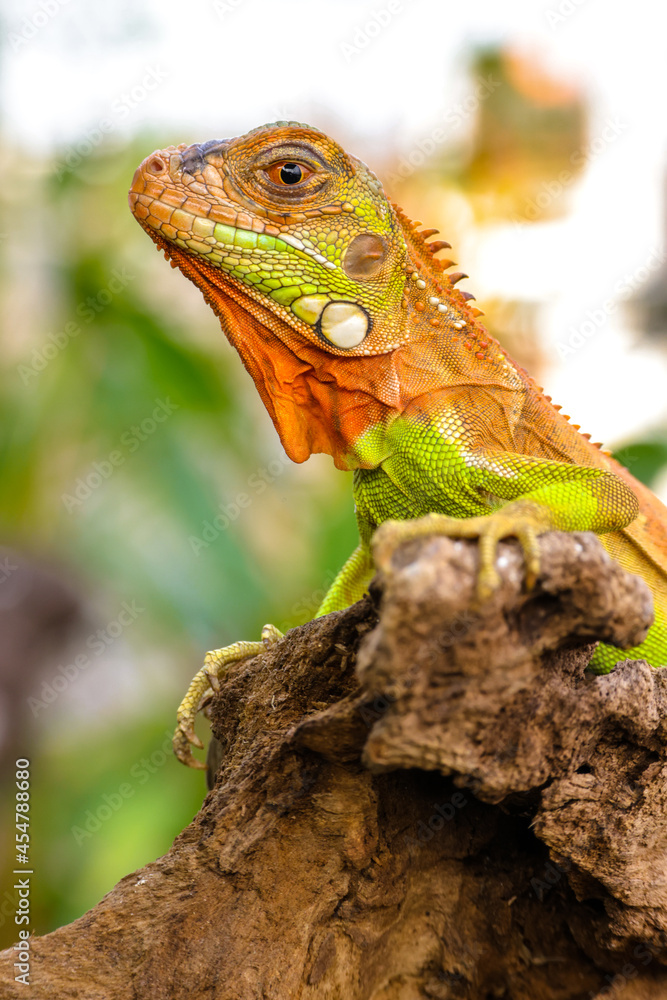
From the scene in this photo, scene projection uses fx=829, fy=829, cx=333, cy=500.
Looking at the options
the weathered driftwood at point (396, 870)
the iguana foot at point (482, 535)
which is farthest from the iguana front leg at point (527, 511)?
the weathered driftwood at point (396, 870)

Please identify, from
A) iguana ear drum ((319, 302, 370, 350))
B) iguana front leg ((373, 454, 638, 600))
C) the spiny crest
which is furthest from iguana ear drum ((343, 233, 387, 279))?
iguana front leg ((373, 454, 638, 600))

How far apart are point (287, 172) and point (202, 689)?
244cm

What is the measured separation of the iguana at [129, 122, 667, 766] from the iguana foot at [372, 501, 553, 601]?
1.16 m

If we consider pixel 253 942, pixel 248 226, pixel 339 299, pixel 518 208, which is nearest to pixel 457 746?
pixel 253 942

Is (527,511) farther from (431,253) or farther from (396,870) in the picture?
(431,253)

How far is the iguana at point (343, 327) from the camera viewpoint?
357cm

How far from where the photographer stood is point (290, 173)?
369 centimetres

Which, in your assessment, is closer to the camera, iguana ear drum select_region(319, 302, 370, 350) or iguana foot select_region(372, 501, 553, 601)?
iguana foot select_region(372, 501, 553, 601)

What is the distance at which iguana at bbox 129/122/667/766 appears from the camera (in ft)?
11.7

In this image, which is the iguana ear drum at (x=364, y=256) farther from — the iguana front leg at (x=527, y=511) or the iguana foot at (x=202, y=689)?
the iguana foot at (x=202, y=689)

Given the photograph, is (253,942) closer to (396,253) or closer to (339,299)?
(339,299)

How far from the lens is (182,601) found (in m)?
6.36

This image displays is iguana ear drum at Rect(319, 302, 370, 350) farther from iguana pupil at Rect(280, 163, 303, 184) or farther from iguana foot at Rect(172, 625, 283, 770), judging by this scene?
iguana foot at Rect(172, 625, 283, 770)

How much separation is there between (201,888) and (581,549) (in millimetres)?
1789
